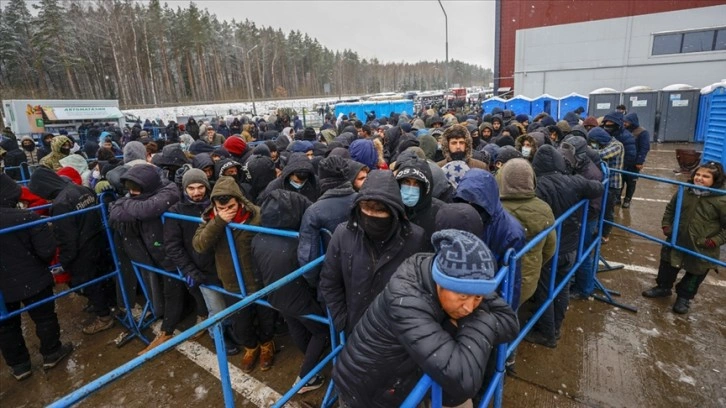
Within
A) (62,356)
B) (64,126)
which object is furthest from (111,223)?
(64,126)

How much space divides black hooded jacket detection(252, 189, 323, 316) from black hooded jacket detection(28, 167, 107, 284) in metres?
2.39

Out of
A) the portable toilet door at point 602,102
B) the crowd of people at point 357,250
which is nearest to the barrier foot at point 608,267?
the crowd of people at point 357,250

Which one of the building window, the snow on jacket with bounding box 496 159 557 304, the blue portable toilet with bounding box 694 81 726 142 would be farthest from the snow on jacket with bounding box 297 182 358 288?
the building window

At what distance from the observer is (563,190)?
11.2ft

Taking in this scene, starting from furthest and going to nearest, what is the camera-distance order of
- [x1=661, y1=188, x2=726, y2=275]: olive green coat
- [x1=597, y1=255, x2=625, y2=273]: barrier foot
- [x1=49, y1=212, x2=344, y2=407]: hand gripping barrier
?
[x1=597, y1=255, x2=625, y2=273]: barrier foot < [x1=661, y1=188, x2=726, y2=275]: olive green coat < [x1=49, y1=212, x2=344, y2=407]: hand gripping barrier

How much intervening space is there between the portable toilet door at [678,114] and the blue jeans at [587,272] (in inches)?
543

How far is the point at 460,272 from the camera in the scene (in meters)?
1.42

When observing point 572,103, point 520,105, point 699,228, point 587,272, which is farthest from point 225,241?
point 520,105

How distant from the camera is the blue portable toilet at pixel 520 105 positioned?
757 inches

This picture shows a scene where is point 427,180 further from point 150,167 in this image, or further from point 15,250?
point 15,250

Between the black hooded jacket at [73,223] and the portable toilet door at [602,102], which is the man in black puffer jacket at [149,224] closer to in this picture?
the black hooded jacket at [73,223]

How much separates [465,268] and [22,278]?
3.99m

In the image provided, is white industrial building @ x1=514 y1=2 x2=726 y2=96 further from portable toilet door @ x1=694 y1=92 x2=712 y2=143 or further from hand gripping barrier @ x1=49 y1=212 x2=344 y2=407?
hand gripping barrier @ x1=49 y1=212 x2=344 y2=407

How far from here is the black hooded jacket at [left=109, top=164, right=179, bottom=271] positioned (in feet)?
10.9
